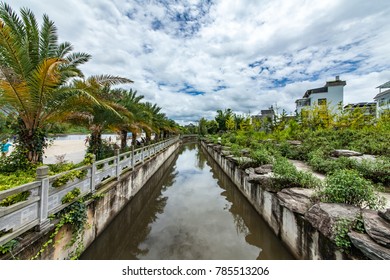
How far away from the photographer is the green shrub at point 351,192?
3188mm

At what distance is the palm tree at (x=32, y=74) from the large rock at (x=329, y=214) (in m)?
6.45

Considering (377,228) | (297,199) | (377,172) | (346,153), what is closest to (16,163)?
(297,199)

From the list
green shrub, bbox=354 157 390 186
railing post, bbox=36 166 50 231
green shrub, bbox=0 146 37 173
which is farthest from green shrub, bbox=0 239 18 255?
green shrub, bbox=354 157 390 186

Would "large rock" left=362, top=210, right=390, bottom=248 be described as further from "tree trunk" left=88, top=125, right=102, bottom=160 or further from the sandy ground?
"tree trunk" left=88, top=125, right=102, bottom=160

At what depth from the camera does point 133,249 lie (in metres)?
4.68

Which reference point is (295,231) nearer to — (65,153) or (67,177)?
(67,177)

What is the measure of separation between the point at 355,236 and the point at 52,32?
29.2ft

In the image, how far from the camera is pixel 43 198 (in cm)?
300

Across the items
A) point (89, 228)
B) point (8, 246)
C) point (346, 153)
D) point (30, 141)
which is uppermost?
point (30, 141)

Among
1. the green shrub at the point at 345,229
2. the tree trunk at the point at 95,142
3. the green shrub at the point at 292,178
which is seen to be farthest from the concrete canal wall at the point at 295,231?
the tree trunk at the point at 95,142

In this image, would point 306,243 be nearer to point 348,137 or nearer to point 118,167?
point 118,167

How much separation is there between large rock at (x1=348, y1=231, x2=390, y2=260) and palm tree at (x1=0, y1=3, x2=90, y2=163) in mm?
6668

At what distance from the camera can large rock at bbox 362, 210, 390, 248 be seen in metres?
2.34

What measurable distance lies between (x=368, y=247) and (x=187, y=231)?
430cm
